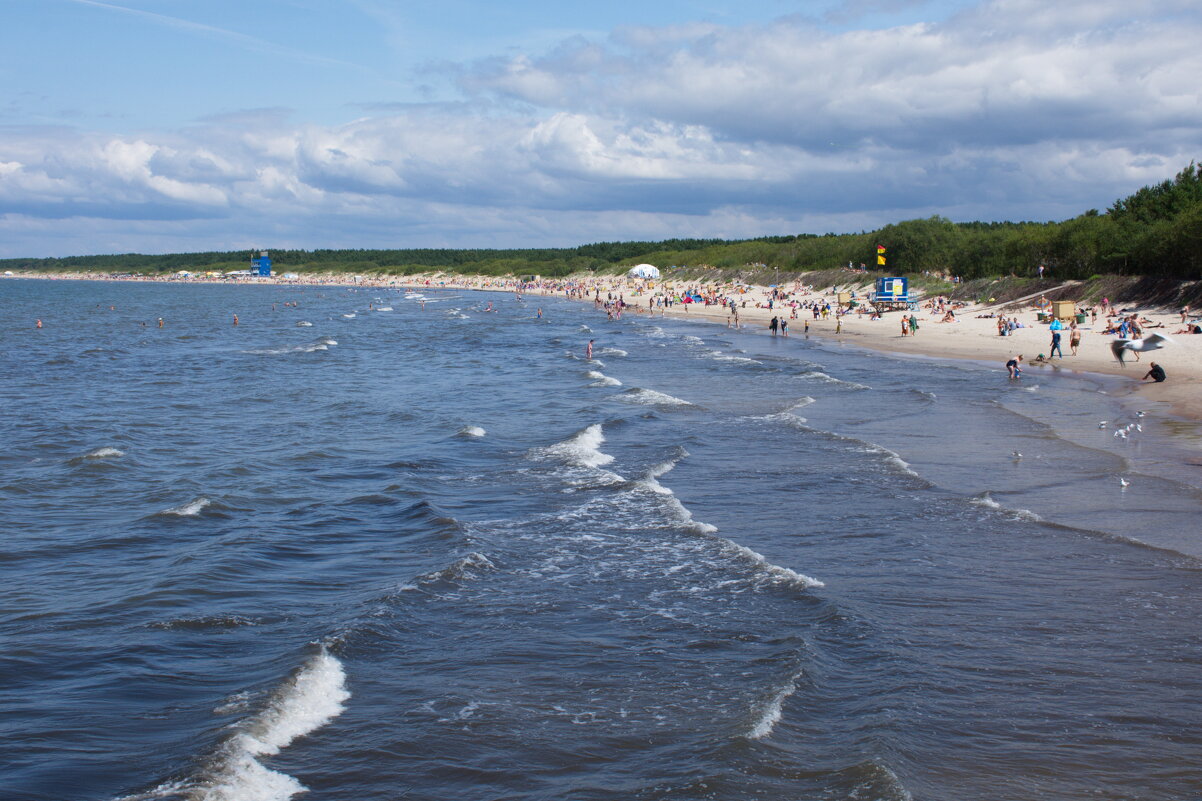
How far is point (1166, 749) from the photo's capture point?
27.0 ft

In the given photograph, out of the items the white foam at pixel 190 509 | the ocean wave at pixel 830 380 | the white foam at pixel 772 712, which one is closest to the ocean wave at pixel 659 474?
the white foam at pixel 772 712

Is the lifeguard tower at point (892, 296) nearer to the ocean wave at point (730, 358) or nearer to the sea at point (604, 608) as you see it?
the ocean wave at point (730, 358)

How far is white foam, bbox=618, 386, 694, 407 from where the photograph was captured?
30.2 metres

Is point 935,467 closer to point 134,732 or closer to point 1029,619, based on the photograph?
point 1029,619

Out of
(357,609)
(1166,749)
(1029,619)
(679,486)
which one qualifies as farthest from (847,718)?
(679,486)

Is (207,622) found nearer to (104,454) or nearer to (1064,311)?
(104,454)

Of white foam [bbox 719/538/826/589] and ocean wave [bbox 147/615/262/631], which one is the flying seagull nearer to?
white foam [bbox 719/538/826/589]

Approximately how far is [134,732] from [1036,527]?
507 inches

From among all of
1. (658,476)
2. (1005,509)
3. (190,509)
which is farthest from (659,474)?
(190,509)

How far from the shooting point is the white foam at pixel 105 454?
21.1m

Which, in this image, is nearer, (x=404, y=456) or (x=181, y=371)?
(x=404, y=456)

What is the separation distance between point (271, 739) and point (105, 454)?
1513cm

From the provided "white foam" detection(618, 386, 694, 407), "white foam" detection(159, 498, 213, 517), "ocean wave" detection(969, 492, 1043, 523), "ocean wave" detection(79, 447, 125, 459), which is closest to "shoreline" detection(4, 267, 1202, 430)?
"ocean wave" detection(969, 492, 1043, 523)

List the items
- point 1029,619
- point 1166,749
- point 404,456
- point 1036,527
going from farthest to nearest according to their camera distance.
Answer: point 404,456, point 1036,527, point 1029,619, point 1166,749
